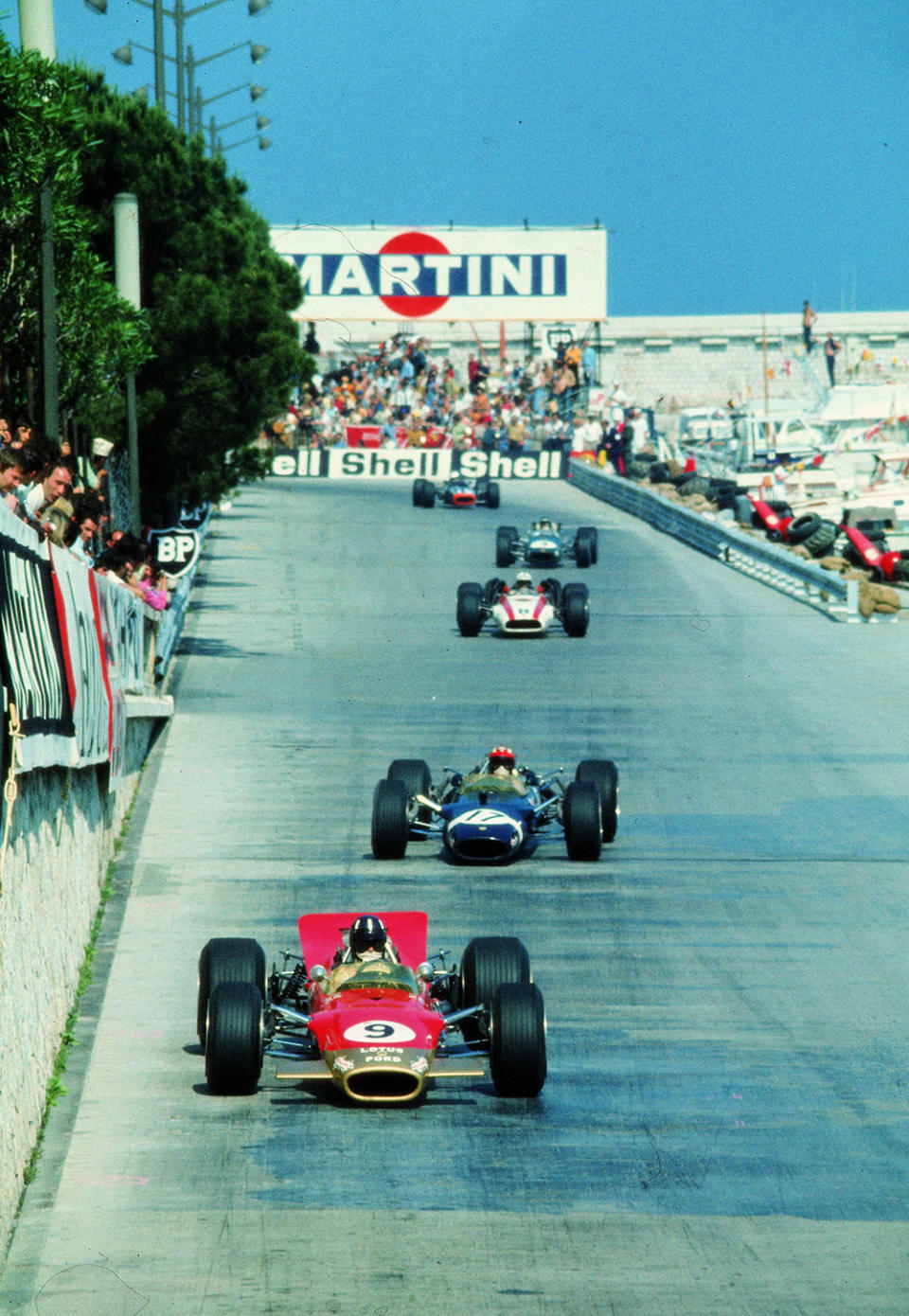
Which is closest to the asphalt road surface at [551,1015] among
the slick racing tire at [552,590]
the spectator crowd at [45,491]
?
the slick racing tire at [552,590]

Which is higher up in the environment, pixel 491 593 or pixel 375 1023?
pixel 491 593

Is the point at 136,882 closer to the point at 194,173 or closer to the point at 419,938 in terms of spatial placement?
the point at 419,938

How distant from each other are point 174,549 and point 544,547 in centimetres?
1197

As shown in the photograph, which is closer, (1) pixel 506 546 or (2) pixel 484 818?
(2) pixel 484 818

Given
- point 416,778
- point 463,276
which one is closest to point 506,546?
point 416,778

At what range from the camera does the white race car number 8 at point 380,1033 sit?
34.1 feet

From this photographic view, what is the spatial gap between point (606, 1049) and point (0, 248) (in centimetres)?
990

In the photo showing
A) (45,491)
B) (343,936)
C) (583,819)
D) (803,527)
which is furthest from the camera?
(803,527)

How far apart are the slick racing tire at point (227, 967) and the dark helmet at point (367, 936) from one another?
21.3 inches

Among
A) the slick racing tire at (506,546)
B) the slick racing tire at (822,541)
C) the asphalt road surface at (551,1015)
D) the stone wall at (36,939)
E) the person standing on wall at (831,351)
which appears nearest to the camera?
the asphalt road surface at (551,1015)

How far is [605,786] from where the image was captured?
17641 mm

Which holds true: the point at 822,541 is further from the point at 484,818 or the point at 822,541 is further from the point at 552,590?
the point at 484,818

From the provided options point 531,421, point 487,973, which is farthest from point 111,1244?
point 531,421

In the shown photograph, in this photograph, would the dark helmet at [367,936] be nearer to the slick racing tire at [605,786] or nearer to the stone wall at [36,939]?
the stone wall at [36,939]
